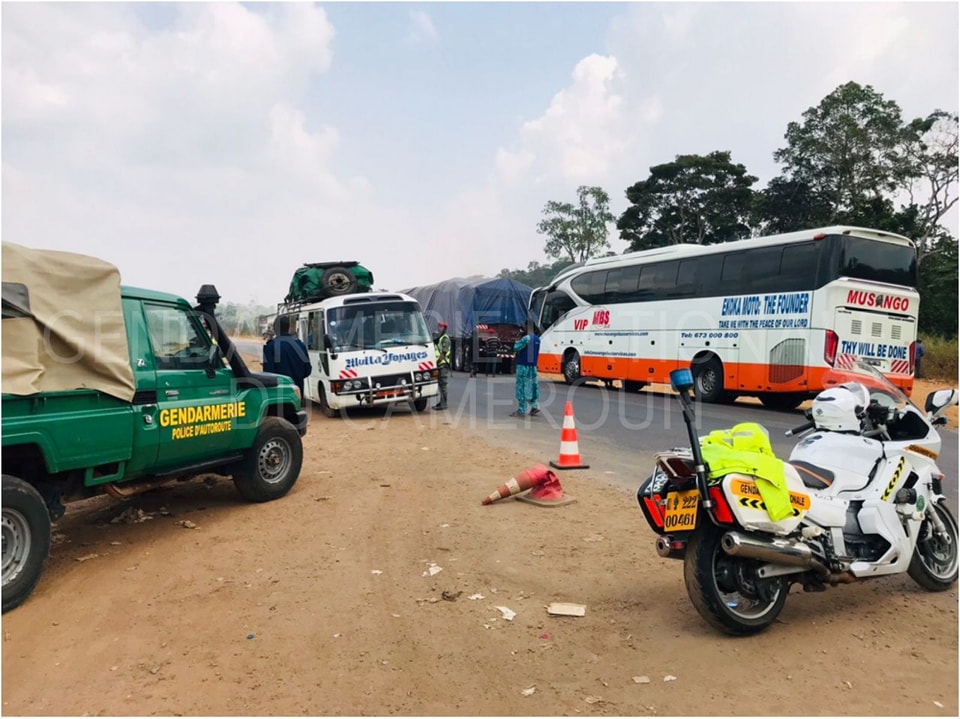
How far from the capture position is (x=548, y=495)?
22.3ft

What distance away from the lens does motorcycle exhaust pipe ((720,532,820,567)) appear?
3871 mm

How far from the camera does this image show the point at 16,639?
4.25m

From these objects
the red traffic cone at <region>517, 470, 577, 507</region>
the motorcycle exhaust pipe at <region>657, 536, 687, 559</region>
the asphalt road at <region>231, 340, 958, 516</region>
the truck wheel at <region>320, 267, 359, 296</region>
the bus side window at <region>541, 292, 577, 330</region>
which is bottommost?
the asphalt road at <region>231, 340, 958, 516</region>

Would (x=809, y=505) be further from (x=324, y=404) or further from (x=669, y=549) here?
(x=324, y=404)

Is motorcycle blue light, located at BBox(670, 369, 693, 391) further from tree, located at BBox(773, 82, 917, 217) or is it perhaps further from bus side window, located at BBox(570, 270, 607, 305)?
tree, located at BBox(773, 82, 917, 217)

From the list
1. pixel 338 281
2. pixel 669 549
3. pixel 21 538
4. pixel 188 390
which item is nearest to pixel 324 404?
pixel 338 281

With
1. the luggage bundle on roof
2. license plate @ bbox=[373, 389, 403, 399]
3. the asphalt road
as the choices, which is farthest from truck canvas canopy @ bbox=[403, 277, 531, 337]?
license plate @ bbox=[373, 389, 403, 399]

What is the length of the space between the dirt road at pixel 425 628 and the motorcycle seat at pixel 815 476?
804 millimetres

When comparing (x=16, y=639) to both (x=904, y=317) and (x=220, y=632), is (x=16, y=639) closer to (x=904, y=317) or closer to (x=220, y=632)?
(x=220, y=632)

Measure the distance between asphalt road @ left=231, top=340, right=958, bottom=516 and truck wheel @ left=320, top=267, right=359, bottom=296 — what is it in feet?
9.90

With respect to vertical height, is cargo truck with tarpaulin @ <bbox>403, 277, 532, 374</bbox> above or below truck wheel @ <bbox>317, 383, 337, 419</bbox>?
above

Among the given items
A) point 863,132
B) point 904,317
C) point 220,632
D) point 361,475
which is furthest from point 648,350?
point 863,132

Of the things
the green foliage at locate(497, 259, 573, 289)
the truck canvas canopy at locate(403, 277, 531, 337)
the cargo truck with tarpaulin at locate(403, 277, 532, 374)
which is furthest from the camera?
the green foliage at locate(497, 259, 573, 289)

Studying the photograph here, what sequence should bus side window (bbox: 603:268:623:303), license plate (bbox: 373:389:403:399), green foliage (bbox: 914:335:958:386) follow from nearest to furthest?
1. license plate (bbox: 373:389:403:399)
2. bus side window (bbox: 603:268:623:303)
3. green foliage (bbox: 914:335:958:386)
